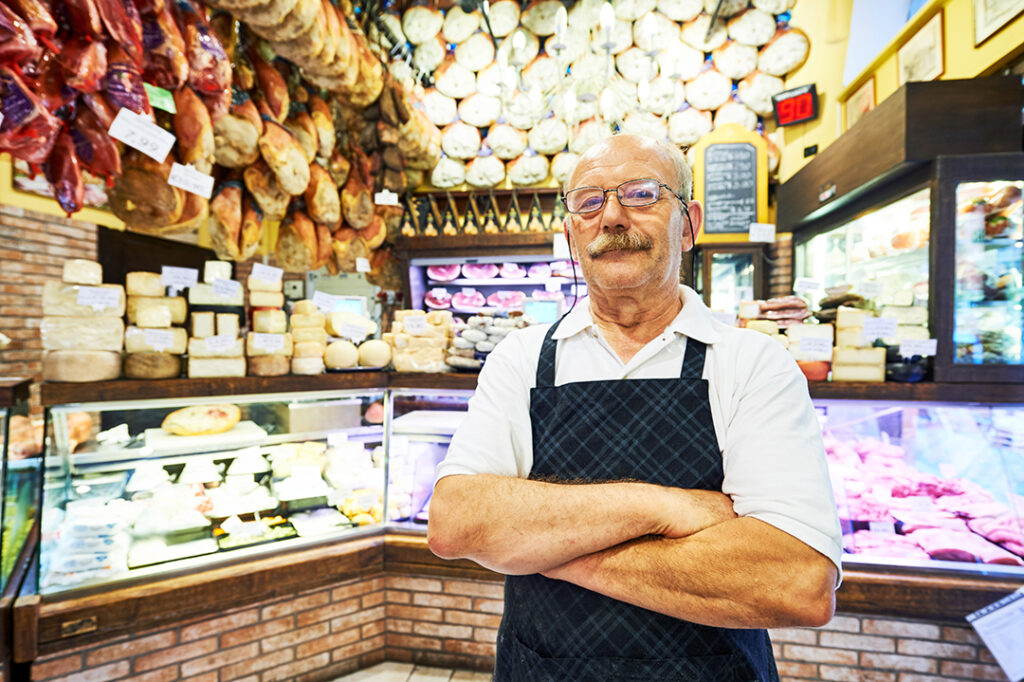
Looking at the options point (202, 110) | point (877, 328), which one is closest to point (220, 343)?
point (202, 110)

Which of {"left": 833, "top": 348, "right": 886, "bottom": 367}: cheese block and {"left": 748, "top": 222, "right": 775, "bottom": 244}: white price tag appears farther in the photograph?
{"left": 748, "top": 222, "right": 775, "bottom": 244}: white price tag

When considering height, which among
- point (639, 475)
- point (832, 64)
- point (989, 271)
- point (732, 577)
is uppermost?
point (832, 64)

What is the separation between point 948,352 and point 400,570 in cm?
304

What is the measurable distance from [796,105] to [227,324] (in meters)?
5.82

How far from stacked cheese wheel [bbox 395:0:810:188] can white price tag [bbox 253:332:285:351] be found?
11.8 feet

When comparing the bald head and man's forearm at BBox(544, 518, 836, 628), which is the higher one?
the bald head

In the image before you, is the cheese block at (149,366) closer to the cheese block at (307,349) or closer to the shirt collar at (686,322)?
the cheese block at (307,349)

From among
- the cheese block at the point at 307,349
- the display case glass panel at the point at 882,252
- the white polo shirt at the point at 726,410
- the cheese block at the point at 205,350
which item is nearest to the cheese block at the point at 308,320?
the cheese block at the point at 307,349

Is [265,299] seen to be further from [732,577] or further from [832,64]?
[832,64]

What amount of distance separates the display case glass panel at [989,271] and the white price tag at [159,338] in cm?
384

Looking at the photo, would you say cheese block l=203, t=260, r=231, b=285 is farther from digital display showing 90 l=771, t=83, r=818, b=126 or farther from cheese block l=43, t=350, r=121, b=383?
digital display showing 90 l=771, t=83, r=818, b=126

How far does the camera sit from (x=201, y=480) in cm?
251

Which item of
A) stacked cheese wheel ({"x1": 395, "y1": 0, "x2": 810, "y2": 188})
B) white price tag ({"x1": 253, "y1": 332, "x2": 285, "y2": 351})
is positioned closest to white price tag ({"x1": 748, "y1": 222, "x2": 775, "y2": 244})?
stacked cheese wheel ({"x1": 395, "y1": 0, "x2": 810, "y2": 188})

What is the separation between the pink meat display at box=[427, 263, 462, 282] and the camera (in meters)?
6.03
